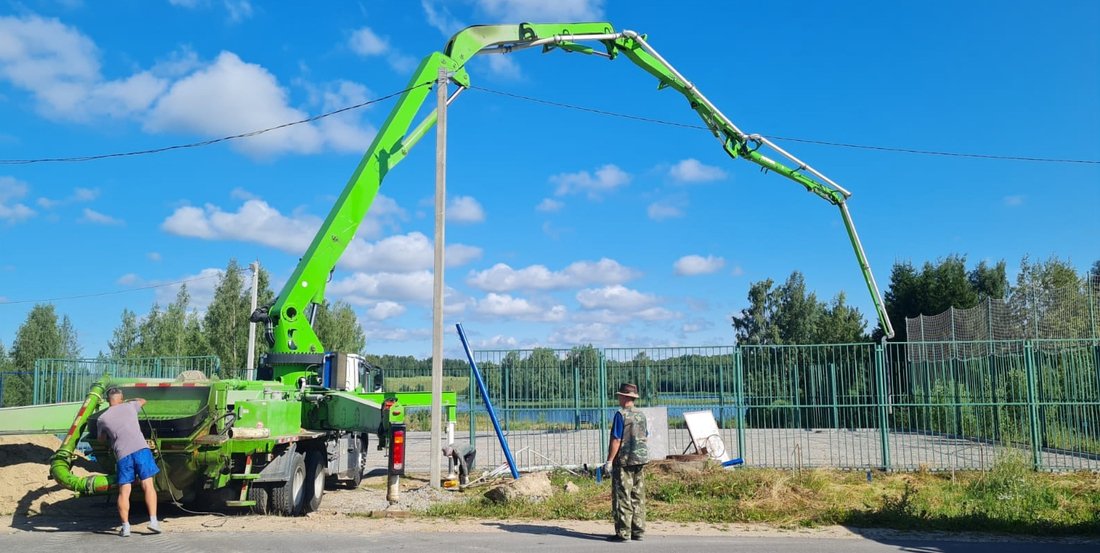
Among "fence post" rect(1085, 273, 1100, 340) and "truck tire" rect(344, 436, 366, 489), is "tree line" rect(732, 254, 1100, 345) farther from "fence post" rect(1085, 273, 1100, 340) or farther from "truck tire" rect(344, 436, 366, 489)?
"truck tire" rect(344, 436, 366, 489)

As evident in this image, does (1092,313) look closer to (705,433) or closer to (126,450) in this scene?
(705,433)

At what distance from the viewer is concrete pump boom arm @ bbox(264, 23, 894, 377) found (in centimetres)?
1297

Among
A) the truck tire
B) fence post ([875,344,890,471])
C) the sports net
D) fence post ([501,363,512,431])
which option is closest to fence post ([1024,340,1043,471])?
fence post ([875,344,890,471])

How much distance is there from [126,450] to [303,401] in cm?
303

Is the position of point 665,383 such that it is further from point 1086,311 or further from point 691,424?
point 1086,311


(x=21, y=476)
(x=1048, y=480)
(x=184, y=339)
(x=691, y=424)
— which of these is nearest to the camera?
(x=21, y=476)

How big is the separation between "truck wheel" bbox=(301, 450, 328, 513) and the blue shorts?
2.37m

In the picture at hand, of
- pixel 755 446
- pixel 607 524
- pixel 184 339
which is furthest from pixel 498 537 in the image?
pixel 184 339

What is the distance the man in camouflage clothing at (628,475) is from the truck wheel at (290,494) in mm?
4392

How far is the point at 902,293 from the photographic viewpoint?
43188 millimetres

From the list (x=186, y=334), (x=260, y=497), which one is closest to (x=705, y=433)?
(x=260, y=497)

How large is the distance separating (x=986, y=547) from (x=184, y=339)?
3612cm

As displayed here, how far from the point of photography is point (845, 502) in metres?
11.6

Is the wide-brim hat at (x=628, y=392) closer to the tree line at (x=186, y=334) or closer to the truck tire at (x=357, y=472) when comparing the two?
the truck tire at (x=357, y=472)
